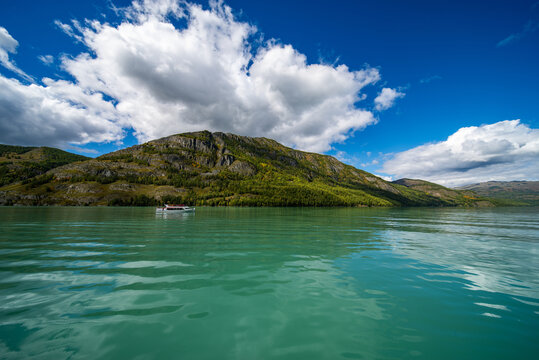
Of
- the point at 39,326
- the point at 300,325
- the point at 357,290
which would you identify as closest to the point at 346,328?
the point at 300,325

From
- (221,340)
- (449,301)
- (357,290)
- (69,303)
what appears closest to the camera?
(221,340)

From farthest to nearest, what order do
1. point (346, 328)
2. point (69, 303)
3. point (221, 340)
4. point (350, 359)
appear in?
point (69, 303)
point (346, 328)
point (221, 340)
point (350, 359)

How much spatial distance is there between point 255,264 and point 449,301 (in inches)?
420

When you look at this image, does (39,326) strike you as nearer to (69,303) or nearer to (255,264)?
(69,303)

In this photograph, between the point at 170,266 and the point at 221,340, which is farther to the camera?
the point at 170,266

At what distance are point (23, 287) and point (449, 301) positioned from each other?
65.5ft

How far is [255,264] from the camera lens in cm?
1560

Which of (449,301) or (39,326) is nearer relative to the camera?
(39,326)

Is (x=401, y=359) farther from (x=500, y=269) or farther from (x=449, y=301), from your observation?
(x=500, y=269)

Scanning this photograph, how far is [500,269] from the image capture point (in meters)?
15.2

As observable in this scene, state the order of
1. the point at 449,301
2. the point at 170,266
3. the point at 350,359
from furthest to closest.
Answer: the point at 170,266 < the point at 449,301 < the point at 350,359

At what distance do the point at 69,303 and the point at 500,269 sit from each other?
2466cm

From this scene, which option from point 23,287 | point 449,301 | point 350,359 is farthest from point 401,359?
point 23,287

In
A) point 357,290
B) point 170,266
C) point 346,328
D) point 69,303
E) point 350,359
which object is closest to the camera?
point 350,359
